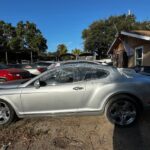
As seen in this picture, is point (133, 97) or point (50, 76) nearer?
point (133, 97)

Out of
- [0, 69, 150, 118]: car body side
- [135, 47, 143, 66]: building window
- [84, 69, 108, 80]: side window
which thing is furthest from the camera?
[135, 47, 143, 66]: building window

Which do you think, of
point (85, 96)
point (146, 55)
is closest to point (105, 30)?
point (146, 55)

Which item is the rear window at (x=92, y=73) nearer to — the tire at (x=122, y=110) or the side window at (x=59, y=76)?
the side window at (x=59, y=76)

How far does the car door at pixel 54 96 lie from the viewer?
5.71 meters

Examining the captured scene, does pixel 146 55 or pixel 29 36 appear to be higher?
pixel 29 36

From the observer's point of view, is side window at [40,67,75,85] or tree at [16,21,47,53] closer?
side window at [40,67,75,85]

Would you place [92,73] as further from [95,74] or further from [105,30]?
[105,30]

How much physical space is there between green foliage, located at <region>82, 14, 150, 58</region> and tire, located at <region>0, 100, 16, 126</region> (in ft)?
132

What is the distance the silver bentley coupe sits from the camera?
18.6ft

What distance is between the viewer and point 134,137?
505 centimetres

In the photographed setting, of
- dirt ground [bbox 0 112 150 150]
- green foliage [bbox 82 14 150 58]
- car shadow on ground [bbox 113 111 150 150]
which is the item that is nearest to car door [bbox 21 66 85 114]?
dirt ground [bbox 0 112 150 150]

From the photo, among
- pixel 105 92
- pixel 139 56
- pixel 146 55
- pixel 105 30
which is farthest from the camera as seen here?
pixel 105 30

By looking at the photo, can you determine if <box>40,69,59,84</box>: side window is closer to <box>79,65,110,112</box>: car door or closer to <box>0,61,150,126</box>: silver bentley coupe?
<box>0,61,150,126</box>: silver bentley coupe

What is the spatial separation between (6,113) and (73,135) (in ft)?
5.99
